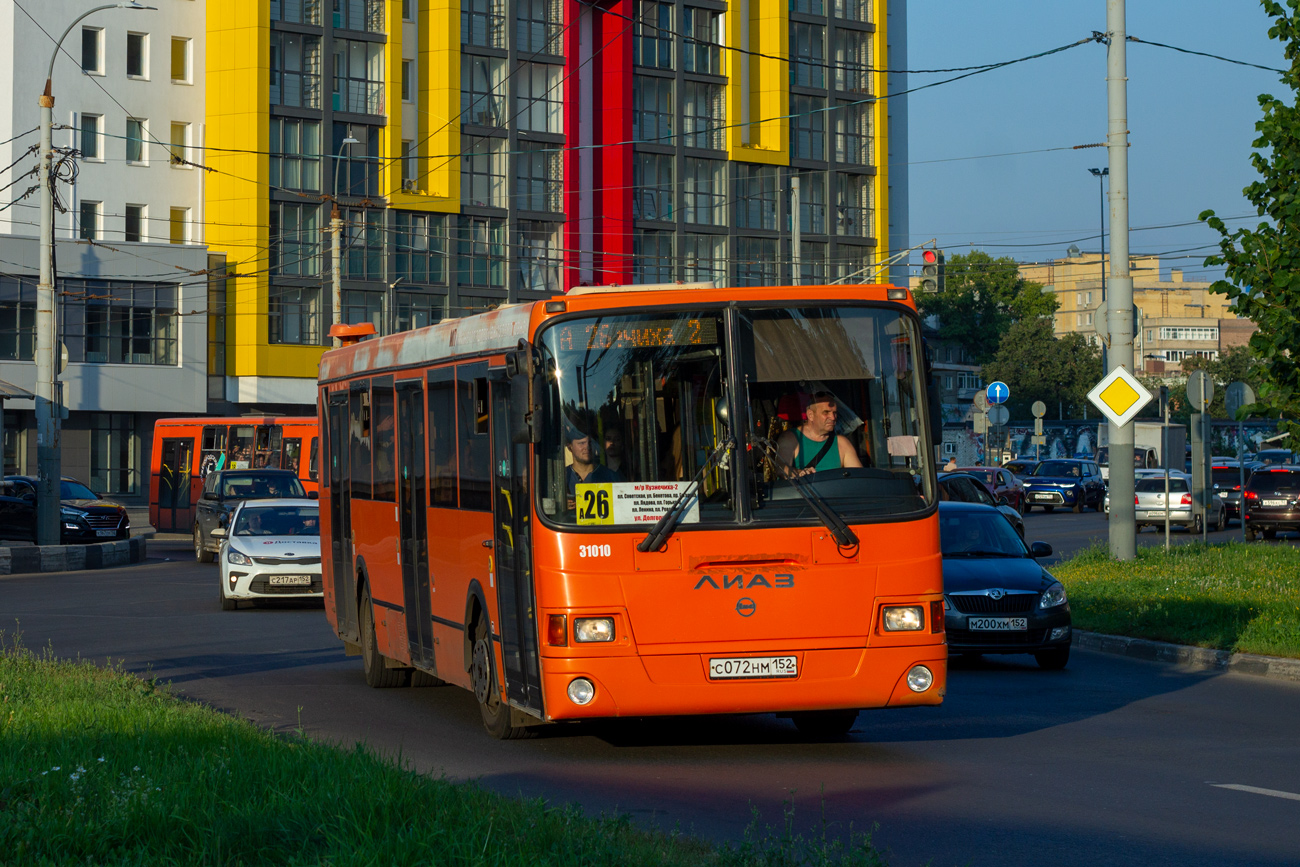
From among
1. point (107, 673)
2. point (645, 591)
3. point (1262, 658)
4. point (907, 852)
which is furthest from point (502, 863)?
point (1262, 658)

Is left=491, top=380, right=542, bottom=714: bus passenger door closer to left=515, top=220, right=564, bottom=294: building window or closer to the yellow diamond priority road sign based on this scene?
the yellow diamond priority road sign

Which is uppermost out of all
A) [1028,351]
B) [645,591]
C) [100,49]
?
[100,49]

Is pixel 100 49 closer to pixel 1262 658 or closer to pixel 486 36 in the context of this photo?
pixel 486 36

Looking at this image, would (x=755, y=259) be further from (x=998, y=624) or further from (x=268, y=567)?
(x=998, y=624)

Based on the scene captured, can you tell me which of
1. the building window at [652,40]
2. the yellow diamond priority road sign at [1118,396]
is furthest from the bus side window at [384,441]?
the building window at [652,40]

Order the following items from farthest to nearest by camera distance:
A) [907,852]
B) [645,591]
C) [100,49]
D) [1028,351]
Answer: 1. [1028,351]
2. [100,49]
3. [645,591]
4. [907,852]

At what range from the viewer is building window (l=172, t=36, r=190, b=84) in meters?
65.6

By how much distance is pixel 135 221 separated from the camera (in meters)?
63.9

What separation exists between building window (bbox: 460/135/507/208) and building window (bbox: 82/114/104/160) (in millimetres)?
14150

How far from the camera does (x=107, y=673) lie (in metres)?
12.1

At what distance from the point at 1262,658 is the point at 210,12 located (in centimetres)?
5840

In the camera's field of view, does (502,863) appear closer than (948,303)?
Yes

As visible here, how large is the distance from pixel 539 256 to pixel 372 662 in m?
58.3

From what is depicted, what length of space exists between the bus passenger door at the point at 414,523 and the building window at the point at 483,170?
57528mm
